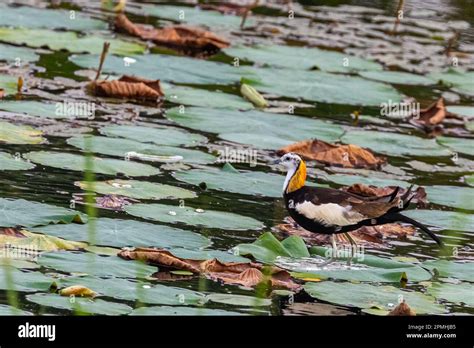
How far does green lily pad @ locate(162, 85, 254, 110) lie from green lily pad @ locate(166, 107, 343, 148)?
0.43ft

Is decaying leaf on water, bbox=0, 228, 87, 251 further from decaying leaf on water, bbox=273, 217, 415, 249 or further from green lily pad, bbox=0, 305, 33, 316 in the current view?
decaying leaf on water, bbox=273, 217, 415, 249

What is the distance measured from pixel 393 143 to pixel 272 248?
3.04m

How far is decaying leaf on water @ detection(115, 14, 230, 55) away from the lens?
1187 cm

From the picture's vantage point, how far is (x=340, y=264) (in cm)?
670

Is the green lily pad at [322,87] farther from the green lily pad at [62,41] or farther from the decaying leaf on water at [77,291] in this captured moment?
the decaying leaf on water at [77,291]

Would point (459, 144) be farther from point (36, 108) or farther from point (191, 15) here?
point (191, 15)

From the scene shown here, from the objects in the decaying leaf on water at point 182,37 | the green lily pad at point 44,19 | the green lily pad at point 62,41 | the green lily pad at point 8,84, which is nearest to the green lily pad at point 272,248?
the green lily pad at point 8,84

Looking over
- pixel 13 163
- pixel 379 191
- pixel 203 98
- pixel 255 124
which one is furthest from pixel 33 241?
pixel 203 98

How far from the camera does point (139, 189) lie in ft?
24.6

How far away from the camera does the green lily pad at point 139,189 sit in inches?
292

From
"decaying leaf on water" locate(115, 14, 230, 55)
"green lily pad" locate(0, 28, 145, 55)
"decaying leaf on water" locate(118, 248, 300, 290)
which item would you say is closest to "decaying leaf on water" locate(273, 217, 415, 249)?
"decaying leaf on water" locate(118, 248, 300, 290)

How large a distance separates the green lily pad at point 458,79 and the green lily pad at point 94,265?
19.7 feet

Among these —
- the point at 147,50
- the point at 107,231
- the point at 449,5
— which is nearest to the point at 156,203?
the point at 107,231
